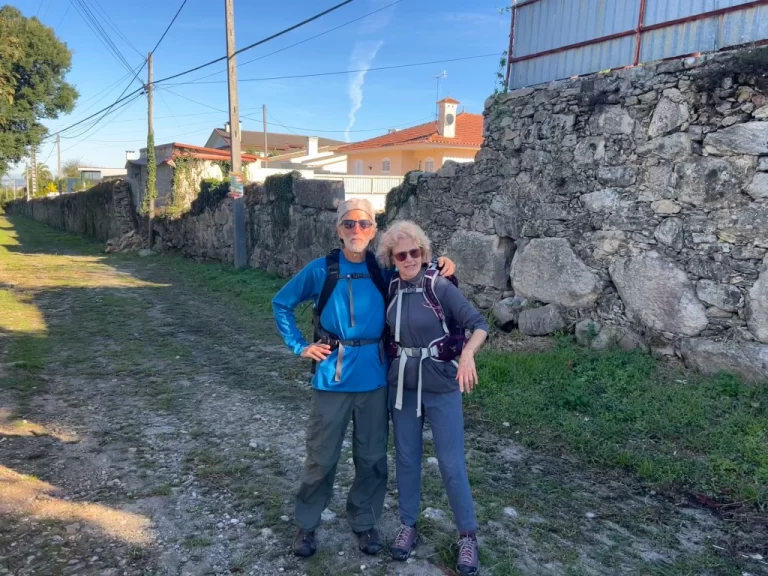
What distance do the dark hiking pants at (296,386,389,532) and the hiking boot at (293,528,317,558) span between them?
0.12ft

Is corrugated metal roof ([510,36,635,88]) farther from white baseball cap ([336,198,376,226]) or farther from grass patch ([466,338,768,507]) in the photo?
white baseball cap ([336,198,376,226])

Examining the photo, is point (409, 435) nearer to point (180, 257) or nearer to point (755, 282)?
point (755, 282)

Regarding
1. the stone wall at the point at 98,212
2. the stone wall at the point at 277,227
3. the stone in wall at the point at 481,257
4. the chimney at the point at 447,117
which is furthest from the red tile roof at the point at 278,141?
the stone in wall at the point at 481,257

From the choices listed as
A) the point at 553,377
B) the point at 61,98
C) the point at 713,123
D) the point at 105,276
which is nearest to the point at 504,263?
the point at 553,377

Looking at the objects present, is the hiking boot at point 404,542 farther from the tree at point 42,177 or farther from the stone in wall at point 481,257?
the tree at point 42,177

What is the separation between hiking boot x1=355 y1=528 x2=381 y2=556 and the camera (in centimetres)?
285

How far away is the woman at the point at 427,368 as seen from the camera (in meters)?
2.74

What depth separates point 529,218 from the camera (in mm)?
6191

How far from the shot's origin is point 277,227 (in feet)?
38.7

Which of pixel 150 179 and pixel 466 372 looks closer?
pixel 466 372

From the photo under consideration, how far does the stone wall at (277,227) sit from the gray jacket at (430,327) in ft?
22.2

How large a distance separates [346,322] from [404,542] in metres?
1.09

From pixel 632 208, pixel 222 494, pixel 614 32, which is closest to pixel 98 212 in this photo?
pixel 614 32

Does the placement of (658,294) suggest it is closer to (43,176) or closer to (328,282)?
(328,282)
